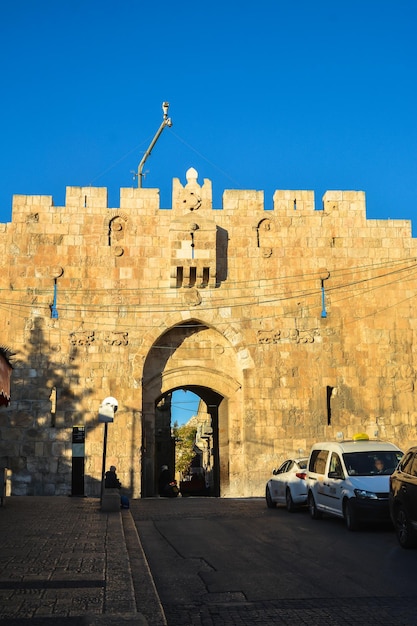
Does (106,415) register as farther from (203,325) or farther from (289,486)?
(203,325)

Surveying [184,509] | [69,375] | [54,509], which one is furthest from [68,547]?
[69,375]

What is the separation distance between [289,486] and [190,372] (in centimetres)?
793

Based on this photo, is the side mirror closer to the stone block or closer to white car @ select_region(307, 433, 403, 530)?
white car @ select_region(307, 433, 403, 530)

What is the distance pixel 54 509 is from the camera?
15555 mm

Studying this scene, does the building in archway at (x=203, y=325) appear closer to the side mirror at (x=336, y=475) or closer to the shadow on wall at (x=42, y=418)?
the shadow on wall at (x=42, y=418)

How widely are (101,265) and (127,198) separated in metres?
2.33

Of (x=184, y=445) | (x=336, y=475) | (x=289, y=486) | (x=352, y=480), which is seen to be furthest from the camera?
(x=184, y=445)

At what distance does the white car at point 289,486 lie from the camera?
50.8 feet

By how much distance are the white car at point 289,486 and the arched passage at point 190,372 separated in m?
5.49

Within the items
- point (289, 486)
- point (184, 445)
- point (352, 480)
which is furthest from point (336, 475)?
point (184, 445)

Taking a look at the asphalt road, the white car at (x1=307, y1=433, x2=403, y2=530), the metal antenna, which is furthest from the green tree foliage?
the asphalt road

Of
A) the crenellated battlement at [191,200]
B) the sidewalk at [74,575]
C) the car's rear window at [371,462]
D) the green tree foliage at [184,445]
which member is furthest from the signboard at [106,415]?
the green tree foliage at [184,445]

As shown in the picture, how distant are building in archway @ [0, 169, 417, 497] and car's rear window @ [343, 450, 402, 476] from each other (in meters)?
9.03

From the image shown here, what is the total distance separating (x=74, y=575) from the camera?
7.05 m
